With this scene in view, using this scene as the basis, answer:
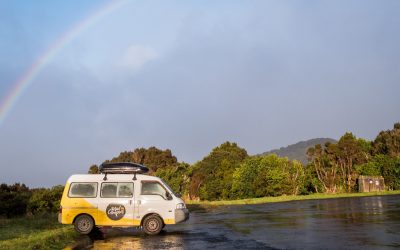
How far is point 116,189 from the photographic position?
58.9 ft

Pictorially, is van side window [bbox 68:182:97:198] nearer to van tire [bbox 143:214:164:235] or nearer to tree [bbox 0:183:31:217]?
van tire [bbox 143:214:164:235]

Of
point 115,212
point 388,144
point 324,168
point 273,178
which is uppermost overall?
point 388,144

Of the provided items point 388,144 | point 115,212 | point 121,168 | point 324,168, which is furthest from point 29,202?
point 388,144

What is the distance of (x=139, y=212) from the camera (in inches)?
693

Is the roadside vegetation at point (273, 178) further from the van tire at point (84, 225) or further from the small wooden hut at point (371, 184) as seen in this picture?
the van tire at point (84, 225)

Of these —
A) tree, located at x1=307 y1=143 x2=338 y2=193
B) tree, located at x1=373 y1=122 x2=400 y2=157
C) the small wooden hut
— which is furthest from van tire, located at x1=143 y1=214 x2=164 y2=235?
tree, located at x1=373 y1=122 x2=400 y2=157

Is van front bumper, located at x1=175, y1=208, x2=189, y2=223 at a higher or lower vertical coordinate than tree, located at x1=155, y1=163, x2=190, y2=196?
lower

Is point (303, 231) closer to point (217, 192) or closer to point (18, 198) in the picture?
point (18, 198)

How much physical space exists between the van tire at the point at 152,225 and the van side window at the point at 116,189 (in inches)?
48.1

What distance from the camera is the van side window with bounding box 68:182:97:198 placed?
17875 mm

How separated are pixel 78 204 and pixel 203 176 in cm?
5375

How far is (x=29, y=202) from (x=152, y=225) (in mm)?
23065

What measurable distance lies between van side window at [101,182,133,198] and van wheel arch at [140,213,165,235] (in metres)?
1.19

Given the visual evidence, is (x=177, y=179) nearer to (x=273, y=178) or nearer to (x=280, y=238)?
(x=273, y=178)
